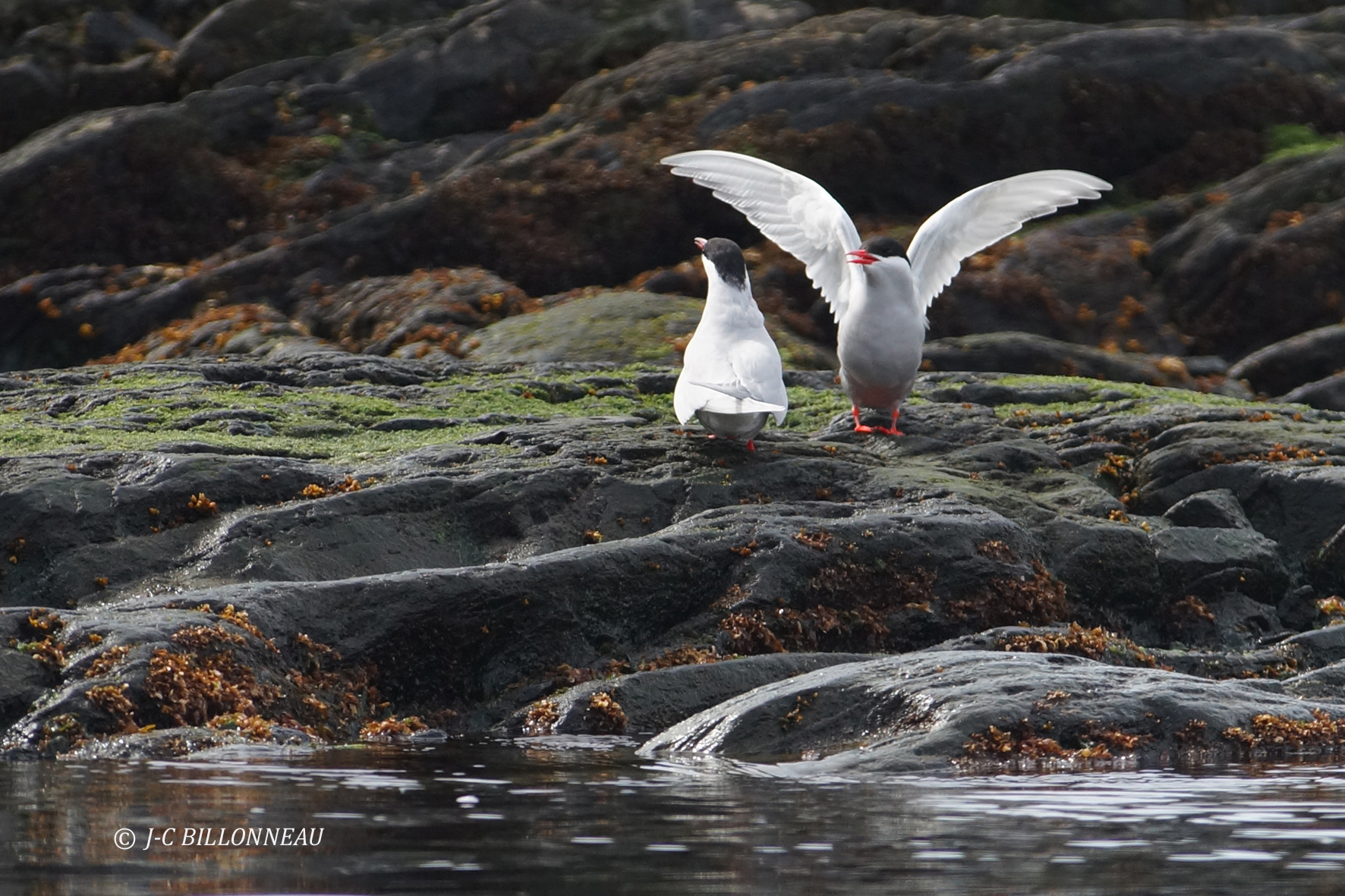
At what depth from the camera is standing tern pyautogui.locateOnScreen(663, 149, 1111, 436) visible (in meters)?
12.4

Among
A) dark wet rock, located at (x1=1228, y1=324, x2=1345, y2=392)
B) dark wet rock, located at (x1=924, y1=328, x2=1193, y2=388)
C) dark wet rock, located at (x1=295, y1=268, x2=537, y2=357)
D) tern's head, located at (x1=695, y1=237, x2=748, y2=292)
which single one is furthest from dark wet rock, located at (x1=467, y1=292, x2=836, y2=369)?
tern's head, located at (x1=695, y1=237, x2=748, y2=292)

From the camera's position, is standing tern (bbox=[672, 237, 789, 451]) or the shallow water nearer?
the shallow water

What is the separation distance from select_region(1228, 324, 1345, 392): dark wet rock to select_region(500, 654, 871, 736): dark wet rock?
15981 mm

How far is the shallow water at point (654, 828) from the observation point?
15.2 ft

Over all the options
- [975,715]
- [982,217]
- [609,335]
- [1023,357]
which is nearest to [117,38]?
[609,335]

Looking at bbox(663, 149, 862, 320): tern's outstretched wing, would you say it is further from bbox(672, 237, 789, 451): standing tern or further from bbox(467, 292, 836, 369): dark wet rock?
bbox(467, 292, 836, 369): dark wet rock

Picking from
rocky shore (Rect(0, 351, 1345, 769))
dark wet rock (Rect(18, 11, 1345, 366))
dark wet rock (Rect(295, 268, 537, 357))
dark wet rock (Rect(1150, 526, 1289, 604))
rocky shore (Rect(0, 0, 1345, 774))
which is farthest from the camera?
dark wet rock (Rect(18, 11, 1345, 366))

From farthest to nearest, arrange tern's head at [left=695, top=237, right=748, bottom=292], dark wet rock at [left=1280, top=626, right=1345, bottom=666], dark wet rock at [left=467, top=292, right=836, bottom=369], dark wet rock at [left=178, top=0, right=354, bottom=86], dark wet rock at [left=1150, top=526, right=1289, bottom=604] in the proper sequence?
dark wet rock at [left=178, top=0, right=354, bottom=86], dark wet rock at [left=467, top=292, right=836, bottom=369], tern's head at [left=695, top=237, right=748, bottom=292], dark wet rock at [left=1150, top=526, right=1289, bottom=604], dark wet rock at [left=1280, top=626, right=1345, bottom=666]

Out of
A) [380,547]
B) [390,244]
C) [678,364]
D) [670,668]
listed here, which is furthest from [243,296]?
[670,668]

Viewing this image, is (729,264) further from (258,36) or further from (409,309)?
(258,36)

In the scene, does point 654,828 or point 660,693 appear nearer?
point 654,828

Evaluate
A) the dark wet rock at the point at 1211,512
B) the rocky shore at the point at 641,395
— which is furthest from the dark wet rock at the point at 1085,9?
the dark wet rock at the point at 1211,512

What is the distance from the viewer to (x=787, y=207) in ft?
44.7

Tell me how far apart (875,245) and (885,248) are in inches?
3.4
